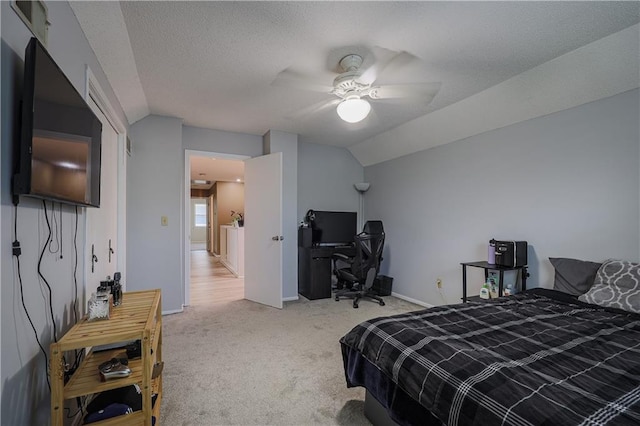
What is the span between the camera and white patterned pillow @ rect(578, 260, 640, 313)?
5.93ft

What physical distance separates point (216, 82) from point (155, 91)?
68 centimetres

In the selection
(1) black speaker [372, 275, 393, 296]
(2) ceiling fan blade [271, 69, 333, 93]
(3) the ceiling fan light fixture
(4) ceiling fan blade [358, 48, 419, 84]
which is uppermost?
(2) ceiling fan blade [271, 69, 333, 93]

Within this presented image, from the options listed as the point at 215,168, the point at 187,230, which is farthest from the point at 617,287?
the point at 215,168

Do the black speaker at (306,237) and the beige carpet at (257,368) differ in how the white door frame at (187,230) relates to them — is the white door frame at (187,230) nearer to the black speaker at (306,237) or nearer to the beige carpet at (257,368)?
the beige carpet at (257,368)

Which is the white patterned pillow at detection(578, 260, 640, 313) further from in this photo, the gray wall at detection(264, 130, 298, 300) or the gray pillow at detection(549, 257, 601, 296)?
the gray wall at detection(264, 130, 298, 300)

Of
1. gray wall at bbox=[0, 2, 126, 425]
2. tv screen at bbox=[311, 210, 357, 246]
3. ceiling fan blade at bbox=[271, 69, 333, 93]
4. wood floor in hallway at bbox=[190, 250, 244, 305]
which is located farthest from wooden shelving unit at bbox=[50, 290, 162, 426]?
tv screen at bbox=[311, 210, 357, 246]

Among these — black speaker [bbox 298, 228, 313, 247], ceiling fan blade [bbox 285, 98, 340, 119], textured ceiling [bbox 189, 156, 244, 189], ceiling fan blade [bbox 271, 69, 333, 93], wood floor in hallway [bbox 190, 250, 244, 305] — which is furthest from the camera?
textured ceiling [bbox 189, 156, 244, 189]

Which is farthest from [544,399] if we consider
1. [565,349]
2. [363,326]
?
[363,326]

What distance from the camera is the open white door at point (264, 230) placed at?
3.74 m

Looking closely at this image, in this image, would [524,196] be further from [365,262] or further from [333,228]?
[333,228]

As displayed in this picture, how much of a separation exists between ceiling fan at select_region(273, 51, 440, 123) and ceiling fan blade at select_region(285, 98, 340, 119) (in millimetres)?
60

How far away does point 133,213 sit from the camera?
330 cm

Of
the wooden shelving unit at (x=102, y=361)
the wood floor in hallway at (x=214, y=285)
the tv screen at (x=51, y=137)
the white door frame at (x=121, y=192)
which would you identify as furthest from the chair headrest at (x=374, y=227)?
the tv screen at (x=51, y=137)

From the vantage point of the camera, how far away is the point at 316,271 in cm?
419
